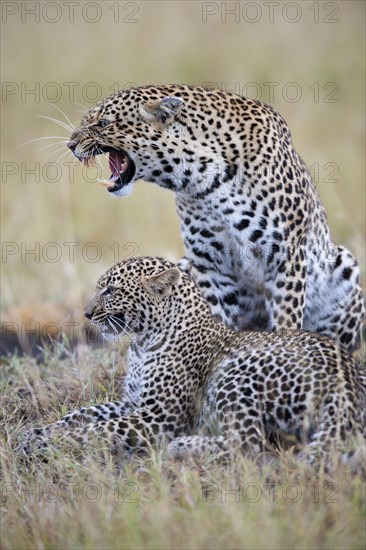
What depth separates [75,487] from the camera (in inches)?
228

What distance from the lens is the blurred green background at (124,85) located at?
13930mm

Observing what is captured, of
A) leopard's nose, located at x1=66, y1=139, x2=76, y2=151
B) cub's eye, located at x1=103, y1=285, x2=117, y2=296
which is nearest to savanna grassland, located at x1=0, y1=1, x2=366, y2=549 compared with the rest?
leopard's nose, located at x1=66, y1=139, x2=76, y2=151

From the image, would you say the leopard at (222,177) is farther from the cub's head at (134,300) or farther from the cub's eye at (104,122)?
the cub's head at (134,300)

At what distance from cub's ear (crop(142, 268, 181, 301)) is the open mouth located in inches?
38.2

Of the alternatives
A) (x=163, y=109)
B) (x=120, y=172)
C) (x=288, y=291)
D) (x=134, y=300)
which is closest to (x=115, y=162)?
(x=120, y=172)

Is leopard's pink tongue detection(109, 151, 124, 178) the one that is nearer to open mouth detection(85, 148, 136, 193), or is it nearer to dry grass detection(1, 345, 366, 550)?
open mouth detection(85, 148, 136, 193)

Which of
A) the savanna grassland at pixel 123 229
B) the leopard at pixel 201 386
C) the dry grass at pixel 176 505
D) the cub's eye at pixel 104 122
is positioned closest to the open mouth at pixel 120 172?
the cub's eye at pixel 104 122

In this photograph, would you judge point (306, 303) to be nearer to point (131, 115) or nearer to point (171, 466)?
point (131, 115)

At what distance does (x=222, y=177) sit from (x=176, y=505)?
3154 millimetres

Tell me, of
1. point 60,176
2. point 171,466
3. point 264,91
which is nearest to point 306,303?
point 171,466

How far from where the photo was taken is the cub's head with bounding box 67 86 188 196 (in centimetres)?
768

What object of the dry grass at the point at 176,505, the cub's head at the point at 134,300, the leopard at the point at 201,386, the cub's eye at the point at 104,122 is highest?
the cub's eye at the point at 104,122

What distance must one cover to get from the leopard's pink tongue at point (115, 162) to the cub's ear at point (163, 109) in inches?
14.9

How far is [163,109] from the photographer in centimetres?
768
